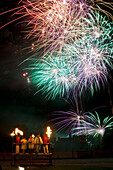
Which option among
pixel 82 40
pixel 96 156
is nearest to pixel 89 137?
pixel 96 156

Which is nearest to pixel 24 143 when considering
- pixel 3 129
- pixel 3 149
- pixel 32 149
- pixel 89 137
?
pixel 32 149

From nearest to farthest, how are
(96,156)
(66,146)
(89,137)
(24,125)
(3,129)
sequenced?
(96,156) < (3,129) < (24,125) < (66,146) < (89,137)

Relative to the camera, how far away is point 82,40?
15.3m

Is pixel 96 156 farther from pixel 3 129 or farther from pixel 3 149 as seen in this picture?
pixel 3 129

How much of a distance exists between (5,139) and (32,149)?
32425mm

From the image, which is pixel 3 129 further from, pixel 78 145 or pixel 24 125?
pixel 78 145

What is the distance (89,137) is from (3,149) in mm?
30299

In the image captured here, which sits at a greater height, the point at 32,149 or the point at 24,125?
the point at 24,125

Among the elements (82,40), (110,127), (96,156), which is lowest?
(96,156)

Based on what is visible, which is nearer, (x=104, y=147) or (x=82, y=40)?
(x=82, y=40)

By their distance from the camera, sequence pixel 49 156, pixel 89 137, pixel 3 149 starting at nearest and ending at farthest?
pixel 49 156, pixel 3 149, pixel 89 137

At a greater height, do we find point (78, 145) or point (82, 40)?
point (82, 40)

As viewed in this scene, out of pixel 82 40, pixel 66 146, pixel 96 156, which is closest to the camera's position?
pixel 82 40

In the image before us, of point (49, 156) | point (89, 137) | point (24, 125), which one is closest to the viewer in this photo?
point (49, 156)
